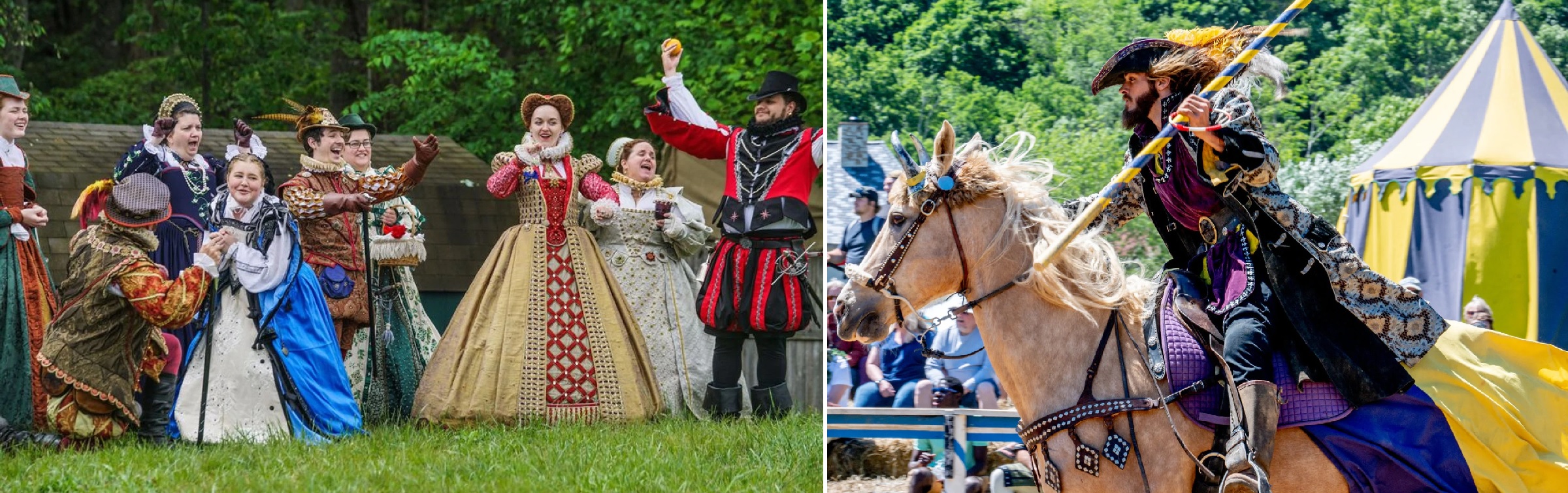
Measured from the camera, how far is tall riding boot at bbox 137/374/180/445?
7398 mm

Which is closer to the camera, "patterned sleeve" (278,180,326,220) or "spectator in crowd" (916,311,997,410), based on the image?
"spectator in crowd" (916,311,997,410)

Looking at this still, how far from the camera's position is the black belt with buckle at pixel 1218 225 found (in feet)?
14.5

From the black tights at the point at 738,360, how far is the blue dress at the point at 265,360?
199cm

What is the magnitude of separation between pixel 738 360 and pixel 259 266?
2593 mm

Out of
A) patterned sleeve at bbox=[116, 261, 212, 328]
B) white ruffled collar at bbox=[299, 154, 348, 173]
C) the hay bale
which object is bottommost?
the hay bale

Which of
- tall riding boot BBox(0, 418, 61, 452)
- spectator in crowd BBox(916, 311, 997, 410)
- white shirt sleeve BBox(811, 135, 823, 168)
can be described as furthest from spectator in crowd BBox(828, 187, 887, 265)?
tall riding boot BBox(0, 418, 61, 452)

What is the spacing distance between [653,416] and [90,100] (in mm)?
11505

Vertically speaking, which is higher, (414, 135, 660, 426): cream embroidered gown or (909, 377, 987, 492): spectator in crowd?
(414, 135, 660, 426): cream embroidered gown

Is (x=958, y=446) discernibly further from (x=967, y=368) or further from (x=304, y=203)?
(x=304, y=203)

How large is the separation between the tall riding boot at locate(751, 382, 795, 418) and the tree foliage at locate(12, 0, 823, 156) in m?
4.53

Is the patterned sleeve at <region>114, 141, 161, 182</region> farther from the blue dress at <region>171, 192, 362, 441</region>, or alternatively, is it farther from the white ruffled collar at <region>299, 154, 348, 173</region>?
the blue dress at <region>171, 192, 362, 441</region>

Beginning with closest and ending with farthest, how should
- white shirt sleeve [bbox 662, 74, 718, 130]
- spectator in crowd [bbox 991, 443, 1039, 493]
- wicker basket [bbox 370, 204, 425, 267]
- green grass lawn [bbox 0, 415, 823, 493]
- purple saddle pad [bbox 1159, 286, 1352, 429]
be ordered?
purple saddle pad [bbox 1159, 286, 1352, 429] < green grass lawn [bbox 0, 415, 823, 493] < spectator in crowd [bbox 991, 443, 1039, 493] < white shirt sleeve [bbox 662, 74, 718, 130] < wicker basket [bbox 370, 204, 425, 267]

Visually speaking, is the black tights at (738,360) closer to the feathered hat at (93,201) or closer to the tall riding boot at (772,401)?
the tall riding boot at (772,401)

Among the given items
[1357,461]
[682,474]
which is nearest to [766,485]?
[682,474]
